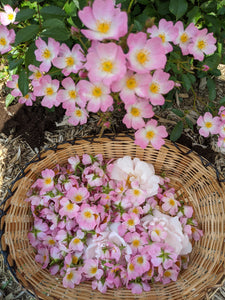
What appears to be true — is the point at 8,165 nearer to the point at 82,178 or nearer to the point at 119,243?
the point at 82,178

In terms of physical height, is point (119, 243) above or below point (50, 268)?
above

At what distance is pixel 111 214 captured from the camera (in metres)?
1.29

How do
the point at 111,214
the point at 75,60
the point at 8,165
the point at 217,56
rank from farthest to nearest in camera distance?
1. the point at 8,165
2. the point at 111,214
3. the point at 217,56
4. the point at 75,60

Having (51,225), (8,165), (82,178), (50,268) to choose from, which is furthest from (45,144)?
(50,268)

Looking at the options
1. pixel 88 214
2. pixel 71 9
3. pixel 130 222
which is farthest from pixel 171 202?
pixel 71 9

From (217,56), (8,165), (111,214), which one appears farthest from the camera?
(8,165)

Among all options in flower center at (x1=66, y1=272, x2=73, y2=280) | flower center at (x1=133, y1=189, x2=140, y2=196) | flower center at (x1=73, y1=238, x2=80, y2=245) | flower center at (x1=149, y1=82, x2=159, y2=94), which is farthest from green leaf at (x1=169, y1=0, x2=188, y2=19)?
flower center at (x1=66, y1=272, x2=73, y2=280)

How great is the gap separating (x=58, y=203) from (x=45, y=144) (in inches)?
14.8

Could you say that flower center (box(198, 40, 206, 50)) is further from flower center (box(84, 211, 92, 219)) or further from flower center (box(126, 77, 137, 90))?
flower center (box(84, 211, 92, 219))

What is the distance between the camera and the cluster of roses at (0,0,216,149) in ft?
2.32

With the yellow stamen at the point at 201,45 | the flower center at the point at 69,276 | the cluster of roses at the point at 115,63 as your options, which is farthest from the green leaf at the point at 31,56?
the flower center at the point at 69,276

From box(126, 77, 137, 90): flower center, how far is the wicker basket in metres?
0.52

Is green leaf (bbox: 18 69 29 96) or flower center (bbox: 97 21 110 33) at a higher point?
flower center (bbox: 97 21 110 33)

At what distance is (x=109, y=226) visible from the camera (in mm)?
1271
